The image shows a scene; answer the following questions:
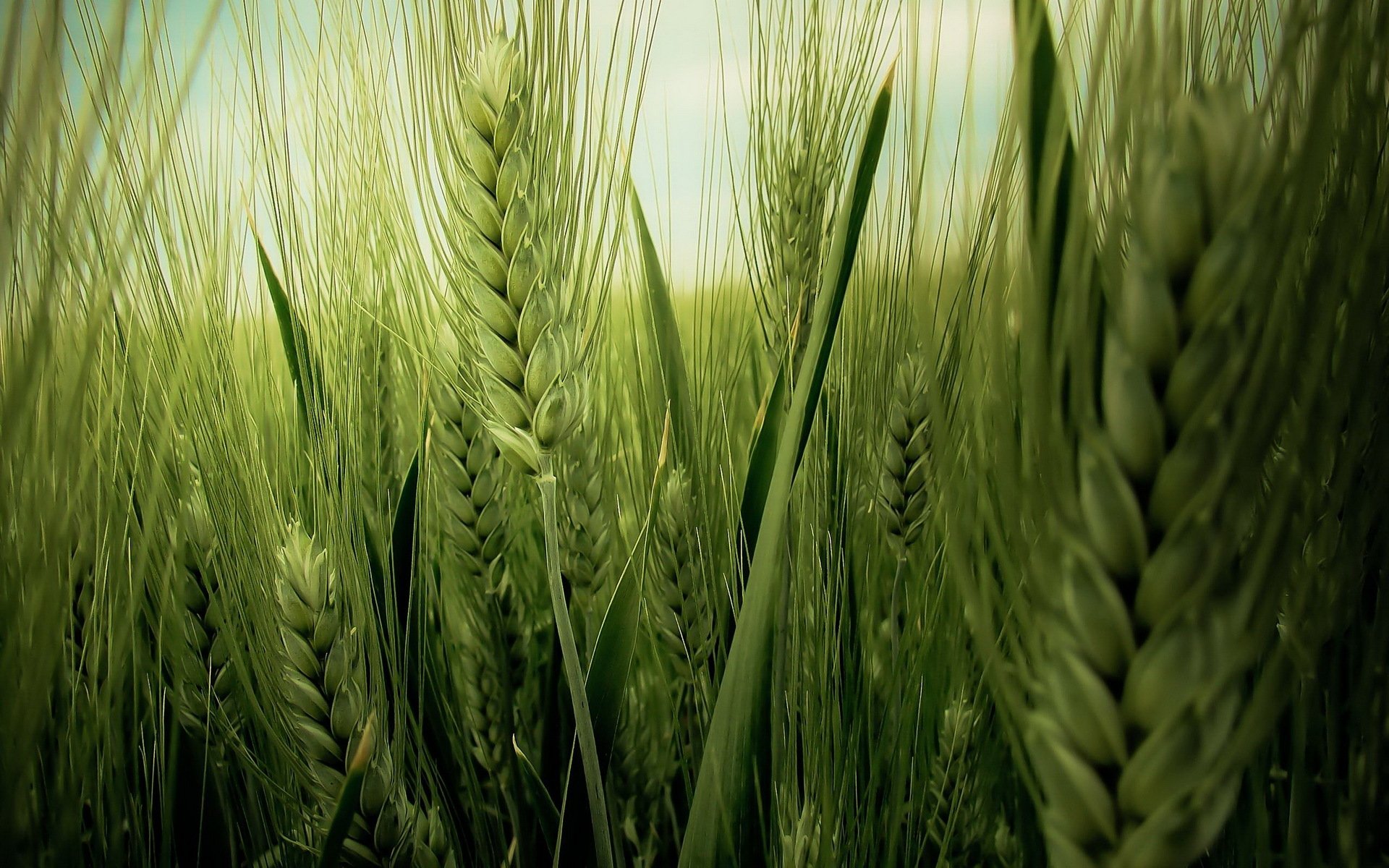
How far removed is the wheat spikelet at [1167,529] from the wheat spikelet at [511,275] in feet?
0.87

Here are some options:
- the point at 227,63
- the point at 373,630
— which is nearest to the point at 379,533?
the point at 373,630

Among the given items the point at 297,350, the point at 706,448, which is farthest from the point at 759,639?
the point at 297,350

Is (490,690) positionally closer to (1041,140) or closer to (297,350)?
(297,350)

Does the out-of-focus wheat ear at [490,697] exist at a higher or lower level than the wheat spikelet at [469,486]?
lower

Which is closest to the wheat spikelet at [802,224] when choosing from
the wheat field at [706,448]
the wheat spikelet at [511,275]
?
the wheat field at [706,448]

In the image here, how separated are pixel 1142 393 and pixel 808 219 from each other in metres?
0.40

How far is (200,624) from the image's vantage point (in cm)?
48

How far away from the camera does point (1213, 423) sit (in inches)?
7.1

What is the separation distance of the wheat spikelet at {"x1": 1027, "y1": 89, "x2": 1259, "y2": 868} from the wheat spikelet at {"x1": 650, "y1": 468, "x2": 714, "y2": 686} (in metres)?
0.33

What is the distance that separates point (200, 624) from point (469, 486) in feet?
0.67

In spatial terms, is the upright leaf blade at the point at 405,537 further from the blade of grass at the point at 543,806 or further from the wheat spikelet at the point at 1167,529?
the wheat spikelet at the point at 1167,529

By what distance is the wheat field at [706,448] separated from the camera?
19cm

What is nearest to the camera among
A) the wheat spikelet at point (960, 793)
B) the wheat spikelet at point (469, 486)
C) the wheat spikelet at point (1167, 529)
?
the wheat spikelet at point (1167, 529)

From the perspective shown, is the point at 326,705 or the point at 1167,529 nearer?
the point at 1167,529
